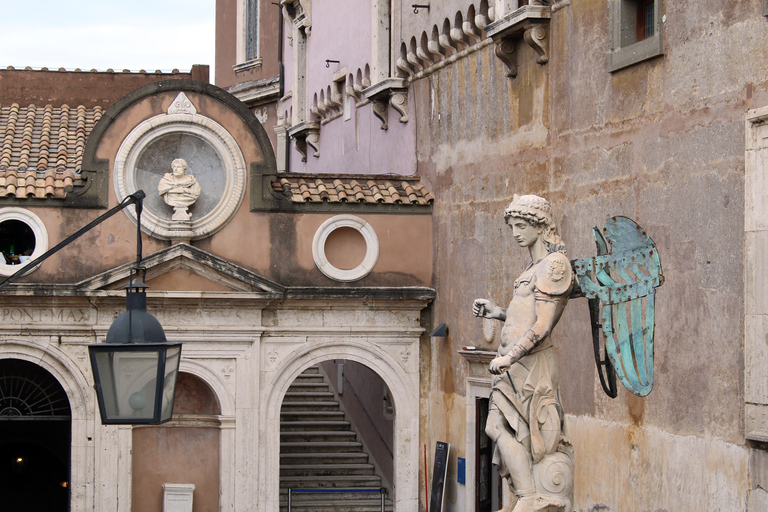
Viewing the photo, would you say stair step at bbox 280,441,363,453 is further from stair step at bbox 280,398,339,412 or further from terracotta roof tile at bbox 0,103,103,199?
terracotta roof tile at bbox 0,103,103,199

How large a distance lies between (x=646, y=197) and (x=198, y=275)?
691 cm

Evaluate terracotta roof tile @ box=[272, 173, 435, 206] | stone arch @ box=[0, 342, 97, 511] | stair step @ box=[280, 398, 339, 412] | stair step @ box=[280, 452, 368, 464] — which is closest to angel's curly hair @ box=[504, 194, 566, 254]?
terracotta roof tile @ box=[272, 173, 435, 206]

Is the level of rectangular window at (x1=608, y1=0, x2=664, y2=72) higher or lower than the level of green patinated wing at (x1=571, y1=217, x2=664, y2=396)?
higher

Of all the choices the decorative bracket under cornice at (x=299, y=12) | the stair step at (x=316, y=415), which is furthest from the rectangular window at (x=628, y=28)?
the decorative bracket under cornice at (x=299, y=12)

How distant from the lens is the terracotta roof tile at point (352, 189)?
1694 centimetres

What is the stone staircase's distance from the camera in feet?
63.0

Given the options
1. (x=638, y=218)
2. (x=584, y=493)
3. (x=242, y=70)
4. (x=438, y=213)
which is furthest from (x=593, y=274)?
(x=242, y=70)

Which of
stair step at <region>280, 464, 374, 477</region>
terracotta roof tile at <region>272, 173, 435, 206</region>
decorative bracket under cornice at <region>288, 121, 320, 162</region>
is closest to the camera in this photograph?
terracotta roof tile at <region>272, 173, 435, 206</region>

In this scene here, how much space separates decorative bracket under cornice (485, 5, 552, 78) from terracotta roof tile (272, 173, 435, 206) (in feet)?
10.9

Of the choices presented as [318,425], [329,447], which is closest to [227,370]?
[329,447]

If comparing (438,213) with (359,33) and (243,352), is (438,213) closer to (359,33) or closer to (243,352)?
(243,352)

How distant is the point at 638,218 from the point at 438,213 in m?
5.47

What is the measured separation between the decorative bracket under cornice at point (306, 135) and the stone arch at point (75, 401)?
10033 millimetres

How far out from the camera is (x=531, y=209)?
8172 millimetres
